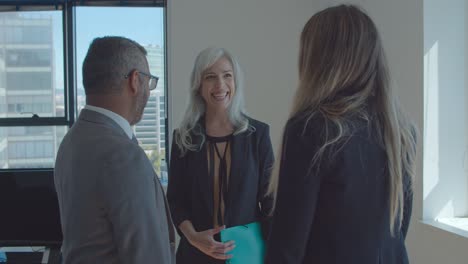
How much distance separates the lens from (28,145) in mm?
4227

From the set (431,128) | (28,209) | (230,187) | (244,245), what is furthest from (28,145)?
(431,128)

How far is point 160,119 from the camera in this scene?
13.9 feet

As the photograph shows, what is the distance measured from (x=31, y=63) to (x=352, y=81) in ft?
12.3

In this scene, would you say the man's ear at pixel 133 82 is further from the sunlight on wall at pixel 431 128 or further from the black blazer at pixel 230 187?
the sunlight on wall at pixel 431 128

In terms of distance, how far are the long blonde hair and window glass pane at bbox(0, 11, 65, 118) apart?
3519mm

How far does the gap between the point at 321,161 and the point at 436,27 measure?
6.61 ft

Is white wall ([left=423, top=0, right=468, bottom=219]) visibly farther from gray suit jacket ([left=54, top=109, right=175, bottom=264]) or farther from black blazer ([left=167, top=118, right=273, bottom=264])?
gray suit jacket ([left=54, top=109, right=175, bottom=264])

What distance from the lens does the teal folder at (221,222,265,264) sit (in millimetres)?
1619

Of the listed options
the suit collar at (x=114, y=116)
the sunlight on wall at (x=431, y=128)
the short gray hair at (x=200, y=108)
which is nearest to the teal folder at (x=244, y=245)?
the short gray hair at (x=200, y=108)

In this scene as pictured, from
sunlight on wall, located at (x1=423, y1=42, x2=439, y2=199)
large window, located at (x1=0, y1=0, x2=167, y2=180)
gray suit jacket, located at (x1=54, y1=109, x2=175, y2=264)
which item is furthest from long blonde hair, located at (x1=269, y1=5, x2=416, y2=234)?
large window, located at (x1=0, y1=0, x2=167, y2=180)

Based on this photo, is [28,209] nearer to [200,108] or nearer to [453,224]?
[200,108]

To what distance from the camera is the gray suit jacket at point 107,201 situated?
1104mm

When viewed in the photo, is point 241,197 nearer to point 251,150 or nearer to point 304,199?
point 251,150

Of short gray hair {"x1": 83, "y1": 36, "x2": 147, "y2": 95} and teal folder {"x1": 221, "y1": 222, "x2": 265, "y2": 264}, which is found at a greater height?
short gray hair {"x1": 83, "y1": 36, "x2": 147, "y2": 95}
